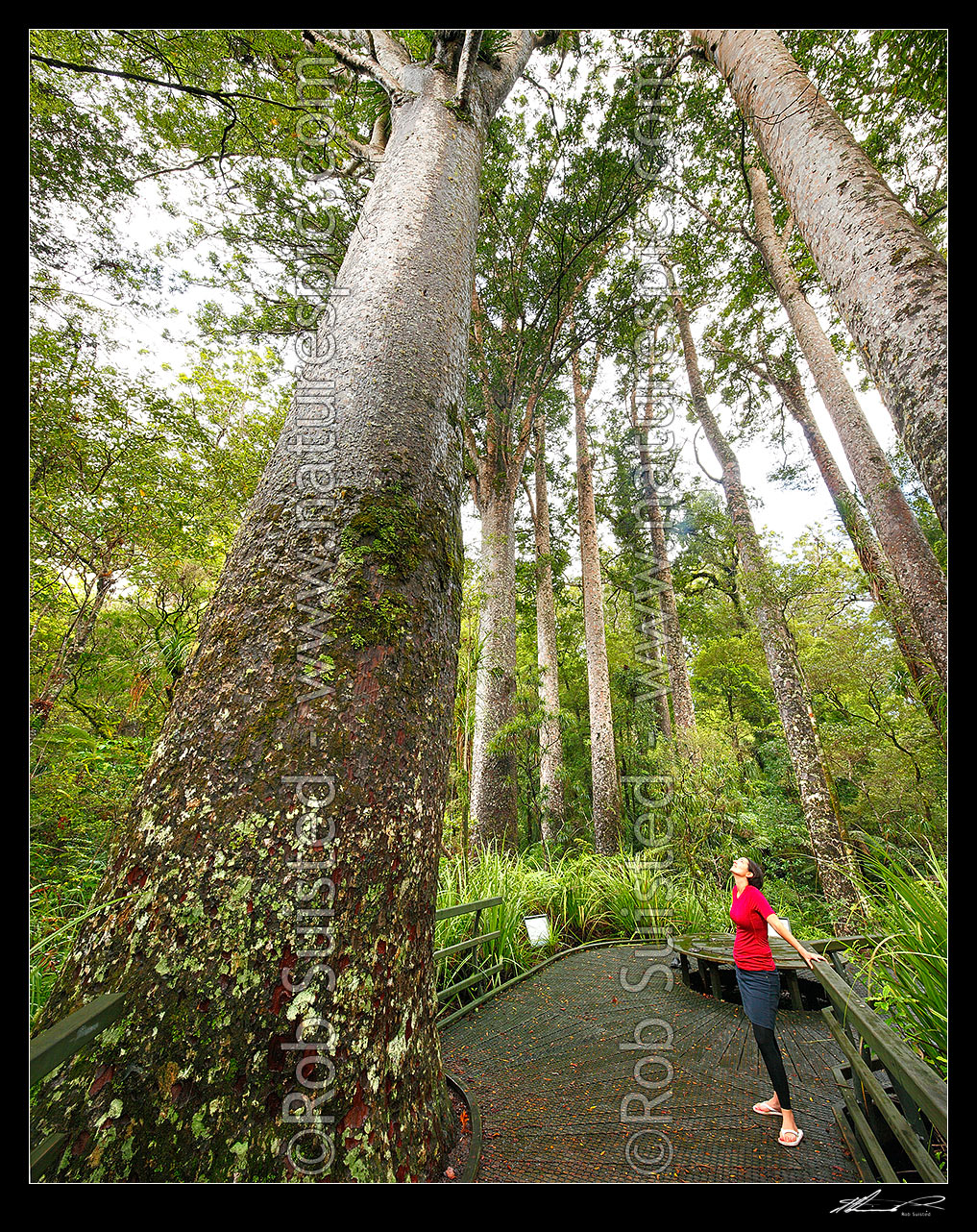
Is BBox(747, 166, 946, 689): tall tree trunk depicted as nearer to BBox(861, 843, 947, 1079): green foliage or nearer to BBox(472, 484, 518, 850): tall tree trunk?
BBox(861, 843, 947, 1079): green foliage

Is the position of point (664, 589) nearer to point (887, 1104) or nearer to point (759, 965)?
point (759, 965)

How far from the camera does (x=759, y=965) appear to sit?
2.30m

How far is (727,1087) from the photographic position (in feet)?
7.34

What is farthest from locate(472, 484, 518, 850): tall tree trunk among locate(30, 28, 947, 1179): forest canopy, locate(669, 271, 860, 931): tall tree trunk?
locate(669, 271, 860, 931): tall tree trunk

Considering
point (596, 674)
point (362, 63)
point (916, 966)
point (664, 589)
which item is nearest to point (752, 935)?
point (916, 966)

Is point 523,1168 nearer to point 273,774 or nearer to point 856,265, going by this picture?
point 273,774

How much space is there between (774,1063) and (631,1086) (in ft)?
2.21

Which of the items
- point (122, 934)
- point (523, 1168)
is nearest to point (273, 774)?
point (122, 934)

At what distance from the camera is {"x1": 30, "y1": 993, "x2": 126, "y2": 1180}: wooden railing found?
746 millimetres

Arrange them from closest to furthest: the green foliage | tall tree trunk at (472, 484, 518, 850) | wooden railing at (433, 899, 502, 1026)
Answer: the green foliage, wooden railing at (433, 899, 502, 1026), tall tree trunk at (472, 484, 518, 850)

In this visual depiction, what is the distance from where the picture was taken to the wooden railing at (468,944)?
9.93 ft

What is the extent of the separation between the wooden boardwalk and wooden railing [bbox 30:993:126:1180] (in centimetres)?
142

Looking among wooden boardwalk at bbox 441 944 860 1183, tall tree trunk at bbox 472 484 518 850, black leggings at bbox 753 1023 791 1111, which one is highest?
tall tree trunk at bbox 472 484 518 850
